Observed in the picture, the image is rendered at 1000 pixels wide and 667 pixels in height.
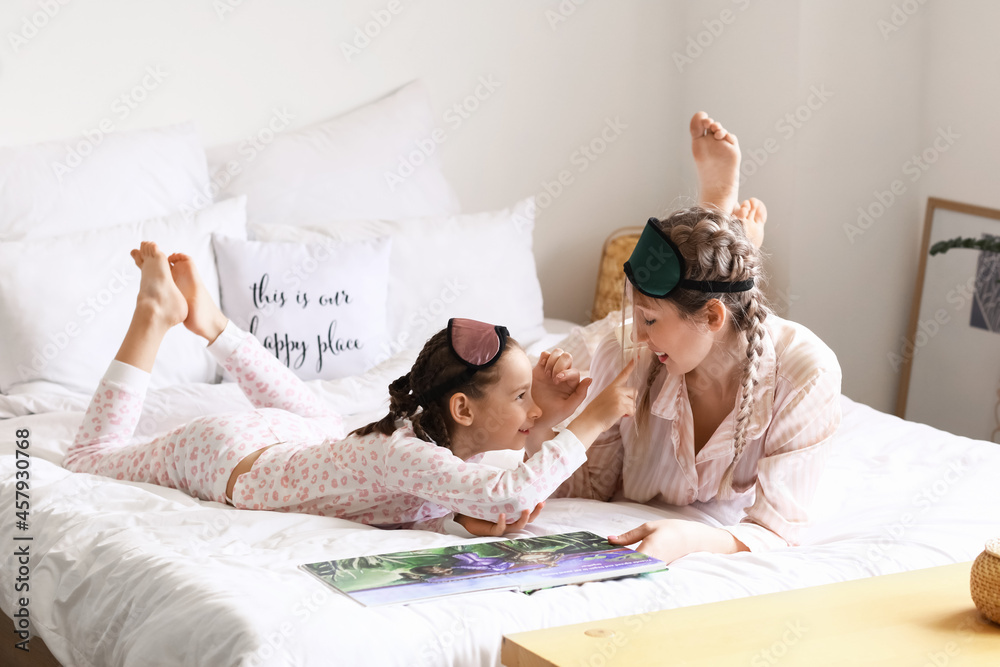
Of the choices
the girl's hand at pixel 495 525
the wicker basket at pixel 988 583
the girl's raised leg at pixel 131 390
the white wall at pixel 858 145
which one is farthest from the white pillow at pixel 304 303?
the wicker basket at pixel 988 583

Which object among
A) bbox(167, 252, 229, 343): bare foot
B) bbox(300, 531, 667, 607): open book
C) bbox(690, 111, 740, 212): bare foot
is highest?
bbox(690, 111, 740, 212): bare foot

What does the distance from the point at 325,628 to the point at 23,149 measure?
66.8 inches

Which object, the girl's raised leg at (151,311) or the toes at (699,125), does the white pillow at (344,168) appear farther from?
the toes at (699,125)

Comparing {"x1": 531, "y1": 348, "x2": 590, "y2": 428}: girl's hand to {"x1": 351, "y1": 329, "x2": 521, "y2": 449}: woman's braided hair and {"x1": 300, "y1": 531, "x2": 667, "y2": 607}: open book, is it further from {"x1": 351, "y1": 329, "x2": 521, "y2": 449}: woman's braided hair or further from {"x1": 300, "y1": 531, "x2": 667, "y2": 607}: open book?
{"x1": 300, "y1": 531, "x2": 667, "y2": 607}: open book

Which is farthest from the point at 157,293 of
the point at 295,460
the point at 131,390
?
the point at 295,460

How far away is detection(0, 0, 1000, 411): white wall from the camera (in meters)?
2.58

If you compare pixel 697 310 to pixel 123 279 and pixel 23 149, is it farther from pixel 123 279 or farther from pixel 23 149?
pixel 23 149

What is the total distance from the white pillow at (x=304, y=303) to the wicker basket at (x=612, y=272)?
2.98ft

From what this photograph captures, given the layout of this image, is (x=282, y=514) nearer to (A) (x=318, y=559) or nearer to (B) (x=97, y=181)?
(A) (x=318, y=559)

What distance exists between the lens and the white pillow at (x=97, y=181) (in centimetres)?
223

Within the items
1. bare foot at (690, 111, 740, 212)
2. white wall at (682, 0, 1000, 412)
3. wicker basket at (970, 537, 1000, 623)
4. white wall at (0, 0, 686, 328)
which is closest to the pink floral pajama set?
wicker basket at (970, 537, 1000, 623)

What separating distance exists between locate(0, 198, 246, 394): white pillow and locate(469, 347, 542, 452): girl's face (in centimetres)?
96

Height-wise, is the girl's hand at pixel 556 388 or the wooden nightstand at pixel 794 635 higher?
the girl's hand at pixel 556 388

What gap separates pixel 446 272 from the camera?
253cm
